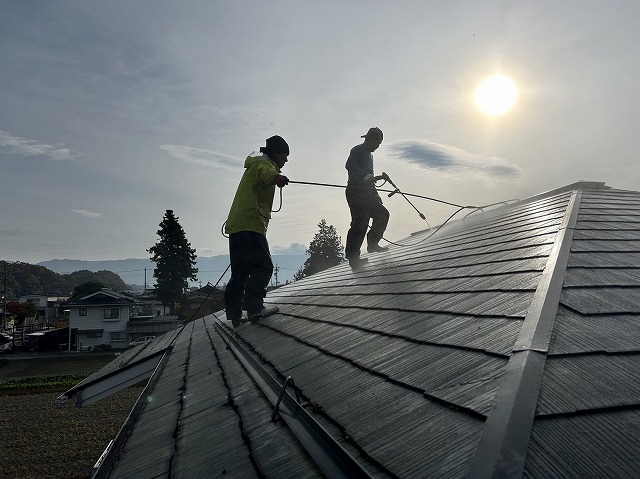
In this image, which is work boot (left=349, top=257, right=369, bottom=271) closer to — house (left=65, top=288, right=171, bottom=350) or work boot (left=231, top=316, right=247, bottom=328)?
work boot (left=231, top=316, right=247, bottom=328)

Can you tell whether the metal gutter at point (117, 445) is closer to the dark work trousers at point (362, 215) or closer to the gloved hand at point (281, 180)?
the gloved hand at point (281, 180)

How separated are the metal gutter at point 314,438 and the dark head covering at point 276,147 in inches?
118

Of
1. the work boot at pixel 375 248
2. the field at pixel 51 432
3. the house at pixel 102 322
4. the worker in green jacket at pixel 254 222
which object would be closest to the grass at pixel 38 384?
the field at pixel 51 432

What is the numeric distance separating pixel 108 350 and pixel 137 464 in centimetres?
4445

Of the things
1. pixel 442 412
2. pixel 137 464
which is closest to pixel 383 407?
pixel 442 412

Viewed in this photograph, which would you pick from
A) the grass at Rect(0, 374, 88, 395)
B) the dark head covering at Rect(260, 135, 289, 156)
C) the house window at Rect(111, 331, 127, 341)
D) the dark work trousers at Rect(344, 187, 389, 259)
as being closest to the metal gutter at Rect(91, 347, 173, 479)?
the dark head covering at Rect(260, 135, 289, 156)

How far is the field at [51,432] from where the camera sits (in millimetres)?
13078

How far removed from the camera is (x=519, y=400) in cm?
131

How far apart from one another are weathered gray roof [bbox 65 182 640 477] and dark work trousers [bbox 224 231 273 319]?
3.54ft

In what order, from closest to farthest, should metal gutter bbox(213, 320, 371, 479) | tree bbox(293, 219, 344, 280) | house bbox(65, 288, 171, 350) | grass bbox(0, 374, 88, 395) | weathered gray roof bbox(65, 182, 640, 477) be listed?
weathered gray roof bbox(65, 182, 640, 477) → metal gutter bbox(213, 320, 371, 479) → grass bbox(0, 374, 88, 395) → house bbox(65, 288, 171, 350) → tree bbox(293, 219, 344, 280)

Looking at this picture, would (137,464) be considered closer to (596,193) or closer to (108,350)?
(596,193)

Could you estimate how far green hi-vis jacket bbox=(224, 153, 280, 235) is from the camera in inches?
194

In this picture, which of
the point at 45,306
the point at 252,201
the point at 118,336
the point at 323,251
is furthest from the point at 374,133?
the point at 45,306

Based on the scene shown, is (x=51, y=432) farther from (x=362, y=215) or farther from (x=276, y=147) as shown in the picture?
(x=276, y=147)
